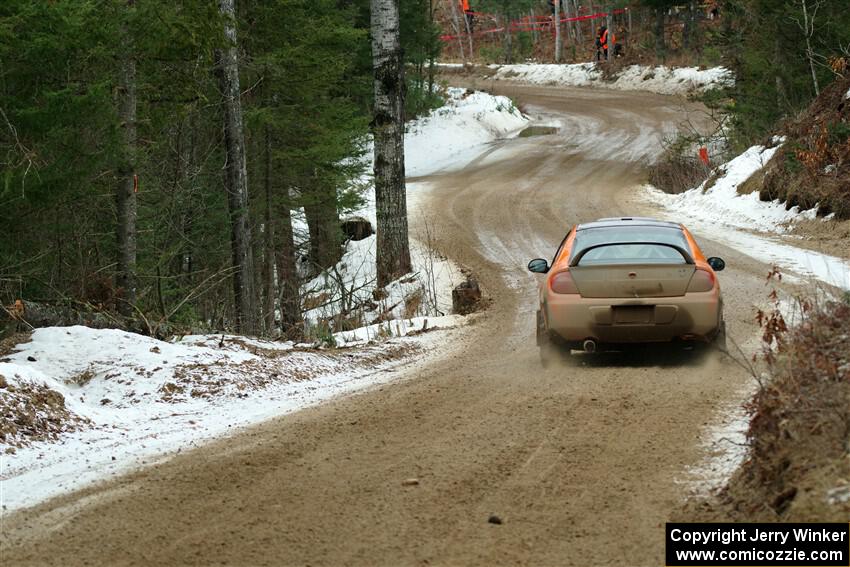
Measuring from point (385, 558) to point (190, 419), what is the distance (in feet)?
12.2

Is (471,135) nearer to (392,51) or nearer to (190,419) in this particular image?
(392,51)

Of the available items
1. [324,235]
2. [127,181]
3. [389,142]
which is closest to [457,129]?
[324,235]

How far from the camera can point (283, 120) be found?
1838cm

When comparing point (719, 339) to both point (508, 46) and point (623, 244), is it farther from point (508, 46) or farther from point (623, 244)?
Answer: point (508, 46)

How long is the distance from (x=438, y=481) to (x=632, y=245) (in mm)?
5092

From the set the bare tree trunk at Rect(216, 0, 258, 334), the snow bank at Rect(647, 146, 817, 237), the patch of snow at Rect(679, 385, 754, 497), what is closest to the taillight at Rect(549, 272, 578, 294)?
the patch of snow at Rect(679, 385, 754, 497)

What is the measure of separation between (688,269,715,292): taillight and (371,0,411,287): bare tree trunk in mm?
8956

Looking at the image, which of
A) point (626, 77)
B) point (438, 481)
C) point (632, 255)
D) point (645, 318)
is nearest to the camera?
point (438, 481)

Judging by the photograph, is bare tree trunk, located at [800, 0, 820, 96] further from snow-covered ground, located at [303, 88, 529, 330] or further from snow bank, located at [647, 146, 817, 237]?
snow-covered ground, located at [303, 88, 529, 330]

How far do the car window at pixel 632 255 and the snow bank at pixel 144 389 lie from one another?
249cm

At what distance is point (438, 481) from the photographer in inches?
249

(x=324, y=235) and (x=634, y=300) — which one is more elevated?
(x=634, y=300)

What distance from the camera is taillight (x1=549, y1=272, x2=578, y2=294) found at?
33.7ft

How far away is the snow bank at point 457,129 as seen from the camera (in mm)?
38500
